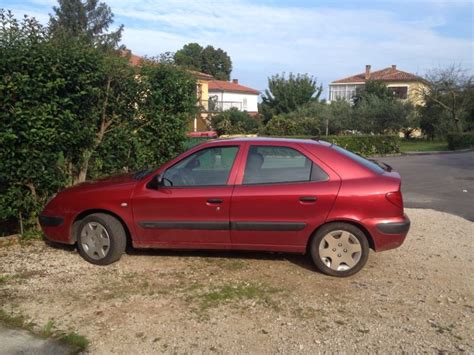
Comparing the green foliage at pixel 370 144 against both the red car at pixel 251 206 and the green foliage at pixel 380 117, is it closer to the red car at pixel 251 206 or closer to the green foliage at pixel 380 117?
the green foliage at pixel 380 117

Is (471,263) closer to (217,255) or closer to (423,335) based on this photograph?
(423,335)

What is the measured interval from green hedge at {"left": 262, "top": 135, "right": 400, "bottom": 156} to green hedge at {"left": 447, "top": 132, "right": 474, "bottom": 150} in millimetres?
6025

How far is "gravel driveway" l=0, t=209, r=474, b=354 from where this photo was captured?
390 cm

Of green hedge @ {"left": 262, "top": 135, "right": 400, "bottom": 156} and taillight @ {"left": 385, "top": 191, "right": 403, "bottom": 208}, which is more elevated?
green hedge @ {"left": 262, "top": 135, "right": 400, "bottom": 156}

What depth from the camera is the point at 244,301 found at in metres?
4.65

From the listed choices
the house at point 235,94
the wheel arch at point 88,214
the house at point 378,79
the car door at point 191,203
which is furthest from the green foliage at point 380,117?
the wheel arch at point 88,214

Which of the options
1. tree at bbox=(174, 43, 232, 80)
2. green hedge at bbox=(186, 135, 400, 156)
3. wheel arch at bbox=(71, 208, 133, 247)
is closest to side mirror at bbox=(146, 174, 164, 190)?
wheel arch at bbox=(71, 208, 133, 247)

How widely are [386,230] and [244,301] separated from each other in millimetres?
1677

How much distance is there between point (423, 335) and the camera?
3969mm

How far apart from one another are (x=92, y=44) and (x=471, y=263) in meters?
5.97

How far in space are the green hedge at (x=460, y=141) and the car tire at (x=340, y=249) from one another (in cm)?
2856

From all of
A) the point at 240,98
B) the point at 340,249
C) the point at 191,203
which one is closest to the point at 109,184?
the point at 191,203

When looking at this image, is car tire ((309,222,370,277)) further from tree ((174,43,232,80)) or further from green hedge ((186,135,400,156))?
tree ((174,43,232,80))

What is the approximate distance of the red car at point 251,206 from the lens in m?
5.14
